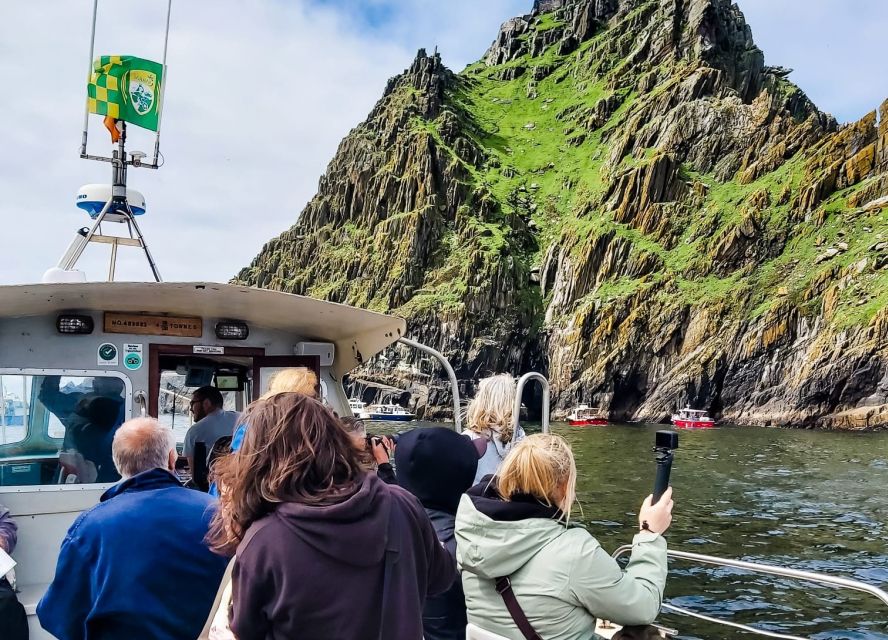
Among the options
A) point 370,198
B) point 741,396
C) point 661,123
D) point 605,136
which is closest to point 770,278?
point 741,396

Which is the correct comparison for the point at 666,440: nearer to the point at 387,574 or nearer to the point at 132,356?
the point at 387,574

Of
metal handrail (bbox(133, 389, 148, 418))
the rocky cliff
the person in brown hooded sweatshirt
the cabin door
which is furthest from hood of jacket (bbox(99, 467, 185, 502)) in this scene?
the rocky cliff

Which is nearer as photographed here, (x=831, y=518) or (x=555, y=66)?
(x=831, y=518)

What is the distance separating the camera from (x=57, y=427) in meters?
6.78

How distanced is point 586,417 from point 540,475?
256 feet

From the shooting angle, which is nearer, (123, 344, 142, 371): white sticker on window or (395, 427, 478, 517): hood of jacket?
(395, 427, 478, 517): hood of jacket

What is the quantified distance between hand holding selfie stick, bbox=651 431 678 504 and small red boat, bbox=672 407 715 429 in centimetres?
6879

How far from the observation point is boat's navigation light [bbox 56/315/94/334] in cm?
690

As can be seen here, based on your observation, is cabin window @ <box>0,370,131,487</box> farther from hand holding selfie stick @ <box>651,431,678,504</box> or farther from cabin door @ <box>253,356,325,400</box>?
hand holding selfie stick @ <box>651,431,678,504</box>

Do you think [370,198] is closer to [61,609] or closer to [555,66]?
[555,66]

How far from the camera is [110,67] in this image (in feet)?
29.6

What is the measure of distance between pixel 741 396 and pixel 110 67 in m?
76.8

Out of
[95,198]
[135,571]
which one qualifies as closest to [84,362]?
[95,198]

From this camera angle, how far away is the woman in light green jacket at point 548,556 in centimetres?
296
